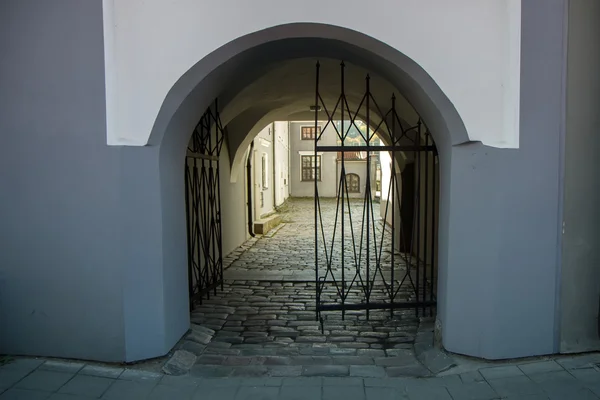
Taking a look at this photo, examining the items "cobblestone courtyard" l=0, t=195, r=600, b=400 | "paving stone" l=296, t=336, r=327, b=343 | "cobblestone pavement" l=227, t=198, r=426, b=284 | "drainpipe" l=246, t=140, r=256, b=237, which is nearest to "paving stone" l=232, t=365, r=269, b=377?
"cobblestone courtyard" l=0, t=195, r=600, b=400

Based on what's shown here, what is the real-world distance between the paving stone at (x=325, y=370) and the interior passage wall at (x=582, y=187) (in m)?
1.84

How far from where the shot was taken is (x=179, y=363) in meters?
3.77

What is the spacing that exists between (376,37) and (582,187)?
6.92 ft

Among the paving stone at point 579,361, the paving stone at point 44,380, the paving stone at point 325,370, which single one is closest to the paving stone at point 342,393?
the paving stone at point 325,370

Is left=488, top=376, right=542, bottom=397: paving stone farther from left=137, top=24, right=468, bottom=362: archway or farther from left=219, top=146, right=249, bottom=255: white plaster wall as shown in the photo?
left=219, top=146, right=249, bottom=255: white plaster wall

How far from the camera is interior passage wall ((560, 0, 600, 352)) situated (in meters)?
3.53

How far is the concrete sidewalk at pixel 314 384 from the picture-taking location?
3176mm

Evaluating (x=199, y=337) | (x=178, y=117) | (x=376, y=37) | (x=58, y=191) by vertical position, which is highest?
(x=376, y=37)

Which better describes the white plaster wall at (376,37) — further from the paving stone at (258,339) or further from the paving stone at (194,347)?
the paving stone at (258,339)

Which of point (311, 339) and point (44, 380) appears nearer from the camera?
point (44, 380)

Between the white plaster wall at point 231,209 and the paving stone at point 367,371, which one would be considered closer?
the paving stone at point 367,371

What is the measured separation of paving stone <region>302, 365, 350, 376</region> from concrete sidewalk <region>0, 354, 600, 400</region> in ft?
0.34

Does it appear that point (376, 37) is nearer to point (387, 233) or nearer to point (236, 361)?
point (236, 361)

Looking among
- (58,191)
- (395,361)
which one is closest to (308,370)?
(395,361)
